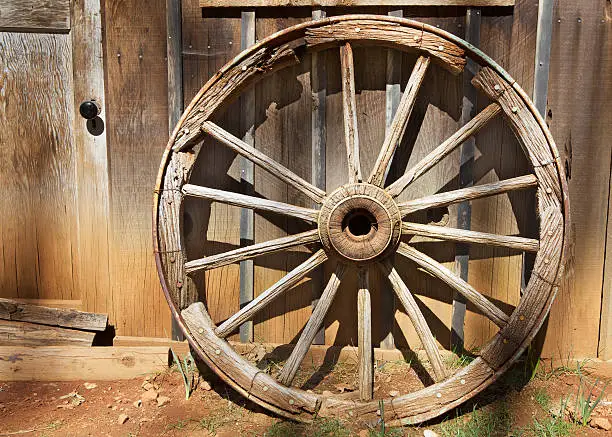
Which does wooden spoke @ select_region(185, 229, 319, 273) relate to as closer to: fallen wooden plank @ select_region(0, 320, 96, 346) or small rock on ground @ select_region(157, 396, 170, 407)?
A: small rock on ground @ select_region(157, 396, 170, 407)

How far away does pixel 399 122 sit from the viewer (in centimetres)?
284

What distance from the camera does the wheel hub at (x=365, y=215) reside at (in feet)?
9.04

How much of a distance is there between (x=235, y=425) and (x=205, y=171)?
1.33 meters

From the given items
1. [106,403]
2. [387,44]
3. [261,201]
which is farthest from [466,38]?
[106,403]

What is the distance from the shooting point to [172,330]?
11.0 feet

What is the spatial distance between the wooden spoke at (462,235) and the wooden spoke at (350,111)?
0.37 m

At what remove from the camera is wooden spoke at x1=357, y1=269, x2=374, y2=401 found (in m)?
2.83

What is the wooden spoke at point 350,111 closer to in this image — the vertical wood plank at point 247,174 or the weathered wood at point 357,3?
the weathered wood at point 357,3

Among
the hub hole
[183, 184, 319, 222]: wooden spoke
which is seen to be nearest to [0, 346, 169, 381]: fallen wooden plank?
[183, 184, 319, 222]: wooden spoke

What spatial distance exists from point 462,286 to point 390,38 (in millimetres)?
1248

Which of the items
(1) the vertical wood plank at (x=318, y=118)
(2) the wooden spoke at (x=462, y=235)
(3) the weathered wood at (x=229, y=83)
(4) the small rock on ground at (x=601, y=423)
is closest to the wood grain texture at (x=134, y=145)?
(3) the weathered wood at (x=229, y=83)

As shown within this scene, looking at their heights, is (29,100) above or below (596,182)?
above

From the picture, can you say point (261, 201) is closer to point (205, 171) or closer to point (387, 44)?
point (205, 171)

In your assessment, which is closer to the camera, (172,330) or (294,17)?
(294,17)
